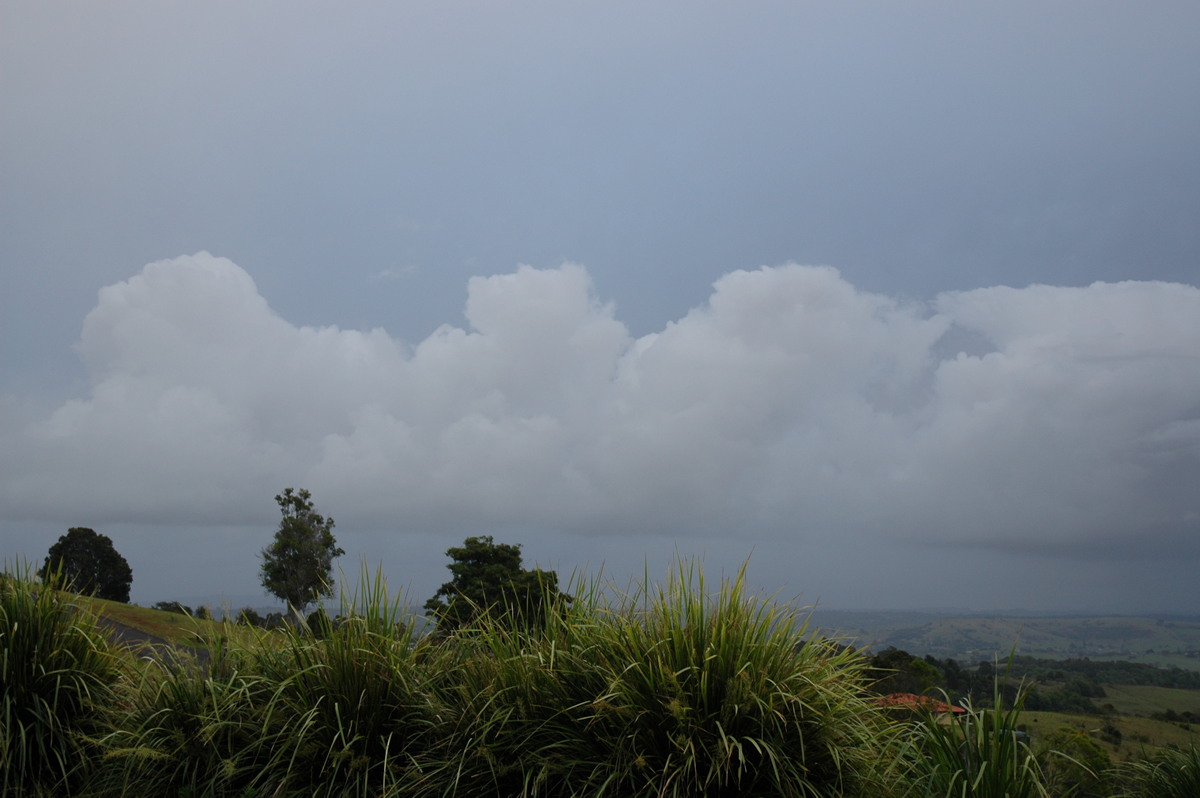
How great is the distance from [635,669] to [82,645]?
17.8 ft

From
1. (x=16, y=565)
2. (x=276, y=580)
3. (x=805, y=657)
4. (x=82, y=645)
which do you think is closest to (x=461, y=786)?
(x=805, y=657)

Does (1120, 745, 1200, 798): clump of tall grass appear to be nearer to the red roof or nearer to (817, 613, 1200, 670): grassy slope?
the red roof

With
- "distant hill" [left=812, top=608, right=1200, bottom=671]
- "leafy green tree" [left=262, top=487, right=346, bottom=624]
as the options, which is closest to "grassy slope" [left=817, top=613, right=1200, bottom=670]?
"distant hill" [left=812, top=608, right=1200, bottom=671]

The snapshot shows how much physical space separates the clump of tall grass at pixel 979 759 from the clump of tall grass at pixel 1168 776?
12.2 ft

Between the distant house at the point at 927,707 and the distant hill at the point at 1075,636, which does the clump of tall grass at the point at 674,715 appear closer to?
the distant house at the point at 927,707

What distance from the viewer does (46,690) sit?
269 inches

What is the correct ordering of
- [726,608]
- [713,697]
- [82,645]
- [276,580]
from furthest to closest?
1. [276,580]
2. [82,645]
3. [726,608]
4. [713,697]

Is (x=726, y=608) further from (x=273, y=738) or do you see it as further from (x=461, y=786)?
(x=273, y=738)

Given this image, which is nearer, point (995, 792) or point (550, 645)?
point (995, 792)

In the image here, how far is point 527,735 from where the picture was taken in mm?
5258

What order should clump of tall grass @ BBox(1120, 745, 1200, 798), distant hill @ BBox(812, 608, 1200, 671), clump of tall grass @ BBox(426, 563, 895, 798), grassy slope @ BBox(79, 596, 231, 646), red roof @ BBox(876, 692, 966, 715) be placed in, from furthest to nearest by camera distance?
distant hill @ BBox(812, 608, 1200, 671)
grassy slope @ BBox(79, 596, 231, 646)
clump of tall grass @ BBox(1120, 745, 1200, 798)
red roof @ BBox(876, 692, 966, 715)
clump of tall grass @ BBox(426, 563, 895, 798)

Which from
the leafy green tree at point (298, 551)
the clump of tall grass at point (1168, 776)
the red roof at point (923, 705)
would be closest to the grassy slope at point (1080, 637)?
the leafy green tree at point (298, 551)

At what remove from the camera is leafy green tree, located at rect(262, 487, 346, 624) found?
1353 inches

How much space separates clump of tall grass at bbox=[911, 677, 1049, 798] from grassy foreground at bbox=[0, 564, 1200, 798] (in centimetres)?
2
